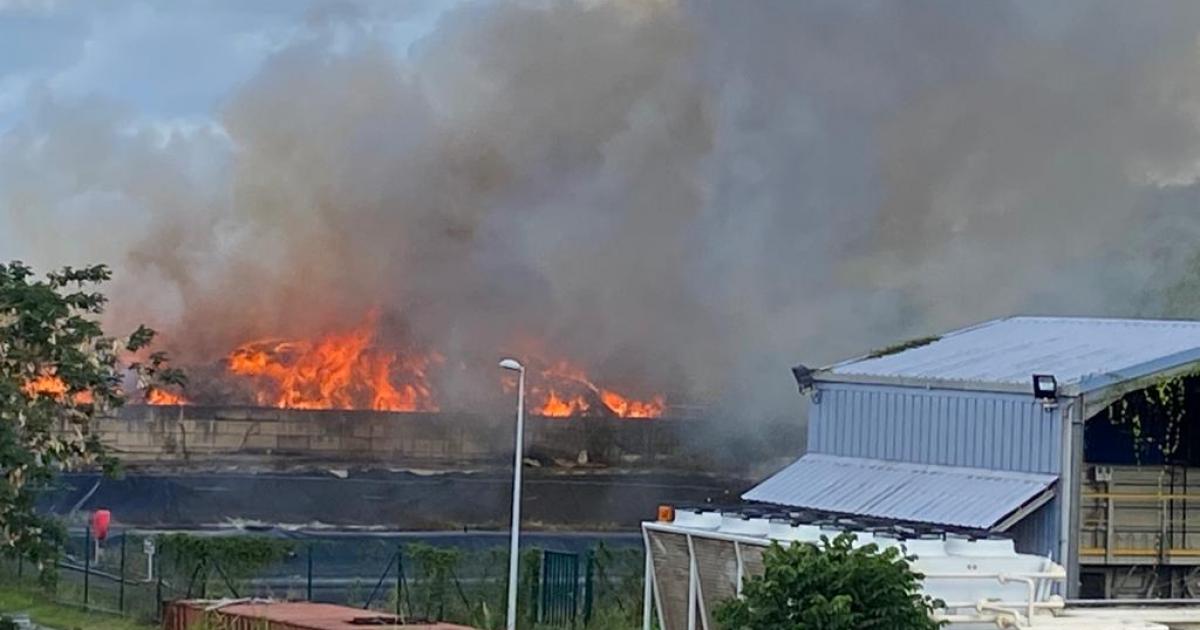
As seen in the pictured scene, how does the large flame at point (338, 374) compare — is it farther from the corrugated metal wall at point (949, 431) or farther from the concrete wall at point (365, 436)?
the corrugated metal wall at point (949, 431)

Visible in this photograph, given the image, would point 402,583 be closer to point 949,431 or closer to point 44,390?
point 44,390

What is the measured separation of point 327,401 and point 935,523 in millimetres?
39057

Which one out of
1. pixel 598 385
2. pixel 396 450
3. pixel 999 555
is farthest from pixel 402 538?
pixel 999 555

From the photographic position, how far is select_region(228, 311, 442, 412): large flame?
214 ft

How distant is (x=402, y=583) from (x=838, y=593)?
681 inches

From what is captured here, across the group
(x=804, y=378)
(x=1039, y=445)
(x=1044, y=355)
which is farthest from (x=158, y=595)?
(x=1039, y=445)

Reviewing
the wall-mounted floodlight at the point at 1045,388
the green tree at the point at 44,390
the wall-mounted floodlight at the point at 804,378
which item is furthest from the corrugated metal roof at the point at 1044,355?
the green tree at the point at 44,390

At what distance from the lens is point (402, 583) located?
3962 centimetres

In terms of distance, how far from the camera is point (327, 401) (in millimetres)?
65625

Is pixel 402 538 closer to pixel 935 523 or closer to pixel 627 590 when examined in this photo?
pixel 627 590

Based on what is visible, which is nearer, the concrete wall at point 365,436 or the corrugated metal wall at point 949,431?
the corrugated metal wall at point 949,431

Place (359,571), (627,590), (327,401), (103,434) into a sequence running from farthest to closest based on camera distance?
(327,401), (103,434), (359,571), (627,590)

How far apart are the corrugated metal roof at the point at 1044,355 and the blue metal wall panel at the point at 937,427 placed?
28cm

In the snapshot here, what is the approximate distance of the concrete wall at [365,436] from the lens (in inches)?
2474
